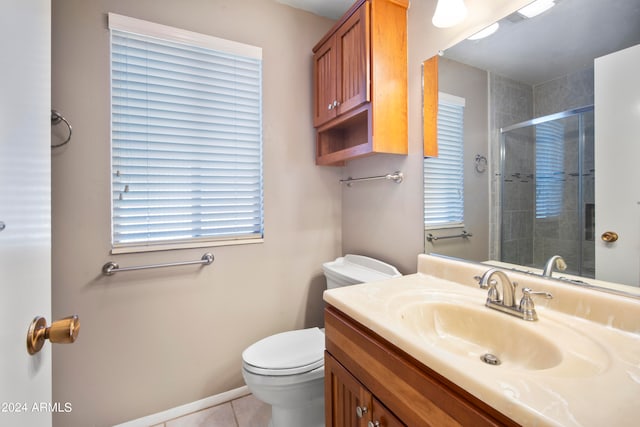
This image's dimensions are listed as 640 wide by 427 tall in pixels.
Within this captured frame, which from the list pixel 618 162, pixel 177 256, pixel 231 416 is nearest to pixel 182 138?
pixel 177 256

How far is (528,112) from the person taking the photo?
93 cm

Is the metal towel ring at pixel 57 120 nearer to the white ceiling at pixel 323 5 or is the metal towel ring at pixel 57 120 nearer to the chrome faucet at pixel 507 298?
the white ceiling at pixel 323 5

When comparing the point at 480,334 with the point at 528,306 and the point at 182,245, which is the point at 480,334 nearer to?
the point at 528,306

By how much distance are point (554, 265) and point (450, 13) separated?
1039mm

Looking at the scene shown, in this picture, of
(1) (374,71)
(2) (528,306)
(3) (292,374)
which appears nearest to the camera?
(2) (528,306)

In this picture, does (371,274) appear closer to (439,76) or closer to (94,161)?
(439,76)

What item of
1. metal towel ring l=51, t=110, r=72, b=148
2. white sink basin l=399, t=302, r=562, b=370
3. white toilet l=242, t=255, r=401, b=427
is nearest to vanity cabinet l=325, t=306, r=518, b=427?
white sink basin l=399, t=302, r=562, b=370

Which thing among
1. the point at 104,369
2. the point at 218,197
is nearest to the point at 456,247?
the point at 218,197

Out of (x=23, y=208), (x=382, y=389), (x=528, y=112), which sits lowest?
(x=382, y=389)

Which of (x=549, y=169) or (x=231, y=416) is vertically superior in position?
(x=549, y=169)

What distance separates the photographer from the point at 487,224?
3.54ft

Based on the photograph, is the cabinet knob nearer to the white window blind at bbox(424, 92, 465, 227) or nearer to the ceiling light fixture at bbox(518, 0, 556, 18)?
the white window blind at bbox(424, 92, 465, 227)

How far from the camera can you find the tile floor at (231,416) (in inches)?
56.4

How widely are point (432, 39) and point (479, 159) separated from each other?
2.08ft
